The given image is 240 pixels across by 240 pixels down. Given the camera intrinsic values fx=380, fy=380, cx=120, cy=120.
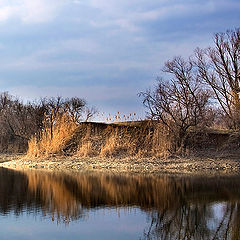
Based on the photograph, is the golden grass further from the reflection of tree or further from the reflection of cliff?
the reflection of tree

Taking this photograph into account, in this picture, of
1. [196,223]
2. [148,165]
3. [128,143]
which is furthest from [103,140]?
[196,223]

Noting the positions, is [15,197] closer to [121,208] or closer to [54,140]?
[121,208]

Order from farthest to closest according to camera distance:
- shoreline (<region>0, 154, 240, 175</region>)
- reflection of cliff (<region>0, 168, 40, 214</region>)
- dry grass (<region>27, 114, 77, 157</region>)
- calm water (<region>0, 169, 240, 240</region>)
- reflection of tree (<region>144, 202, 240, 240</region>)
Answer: dry grass (<region>27, 114, 77, 157</region>) < shoreline (<region>0, 154, 240, 175</region>) < reflection of cliff (<region>0, 168, 40, 214</region>) < calm water (<region>0, 169, 240, 240</region>) < reflection of tree (<region>144, 202, 240, 240</region>)

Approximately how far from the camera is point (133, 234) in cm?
745

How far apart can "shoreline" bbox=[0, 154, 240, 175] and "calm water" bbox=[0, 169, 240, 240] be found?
3.67 m

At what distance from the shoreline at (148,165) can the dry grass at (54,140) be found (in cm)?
179

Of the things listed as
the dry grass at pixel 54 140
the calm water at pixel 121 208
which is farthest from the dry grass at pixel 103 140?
the calm water at pixel 121 208

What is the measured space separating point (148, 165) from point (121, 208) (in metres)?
10.7

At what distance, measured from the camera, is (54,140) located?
84.3 feet

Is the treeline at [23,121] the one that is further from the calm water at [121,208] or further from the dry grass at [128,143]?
the calm water at [121,208]

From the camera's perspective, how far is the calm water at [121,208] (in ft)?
24.8

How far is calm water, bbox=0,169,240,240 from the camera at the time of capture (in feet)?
24.8

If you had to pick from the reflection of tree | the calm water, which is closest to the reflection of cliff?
the calm water

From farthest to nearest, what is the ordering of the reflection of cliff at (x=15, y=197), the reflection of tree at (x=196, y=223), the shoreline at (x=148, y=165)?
1. the shoreline at (x=148, y=165)
2. the reflection of cliff at (x=15, y=197)
3. the reflection of tree at (x=196, y=223)
